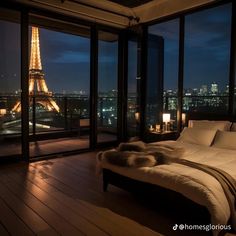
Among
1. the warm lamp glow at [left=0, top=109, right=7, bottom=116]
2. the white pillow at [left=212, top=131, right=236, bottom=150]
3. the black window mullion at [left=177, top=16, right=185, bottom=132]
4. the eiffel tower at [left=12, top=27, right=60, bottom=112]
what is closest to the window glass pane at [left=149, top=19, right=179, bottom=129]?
the black window mullion at [left=177, top=16, right=185, bottom=132]

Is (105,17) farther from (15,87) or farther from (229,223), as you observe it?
(229,223)

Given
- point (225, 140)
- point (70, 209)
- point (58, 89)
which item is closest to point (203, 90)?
point (225, 140)

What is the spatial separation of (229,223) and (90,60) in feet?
13.6

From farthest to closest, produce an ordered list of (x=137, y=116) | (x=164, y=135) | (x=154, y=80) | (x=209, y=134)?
1. (x=137, y=116)
2. (x=154, y=80)
3. (x=164, y=135)
4. (x=209, y=134)

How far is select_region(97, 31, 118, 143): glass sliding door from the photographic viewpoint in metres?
5.76

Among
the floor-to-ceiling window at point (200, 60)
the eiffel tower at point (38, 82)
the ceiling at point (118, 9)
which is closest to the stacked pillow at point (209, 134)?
the floor-to-ceiling window at point (200, 60)

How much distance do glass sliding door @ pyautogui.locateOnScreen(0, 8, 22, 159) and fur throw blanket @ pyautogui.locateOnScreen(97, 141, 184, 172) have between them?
7.41 ft

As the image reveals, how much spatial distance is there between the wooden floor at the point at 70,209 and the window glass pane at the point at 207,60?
249cm

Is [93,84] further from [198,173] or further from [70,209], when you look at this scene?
[198,173]

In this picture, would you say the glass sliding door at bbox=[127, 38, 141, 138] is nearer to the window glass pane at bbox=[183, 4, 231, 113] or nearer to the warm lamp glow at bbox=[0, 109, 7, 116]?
the window glass pane at bbox=[183, 4, 231, 113]

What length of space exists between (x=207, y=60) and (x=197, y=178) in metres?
3.12

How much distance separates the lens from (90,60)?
539 cm

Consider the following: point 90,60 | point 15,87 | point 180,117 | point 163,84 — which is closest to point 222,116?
point 180,117

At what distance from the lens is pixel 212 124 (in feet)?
13.0
